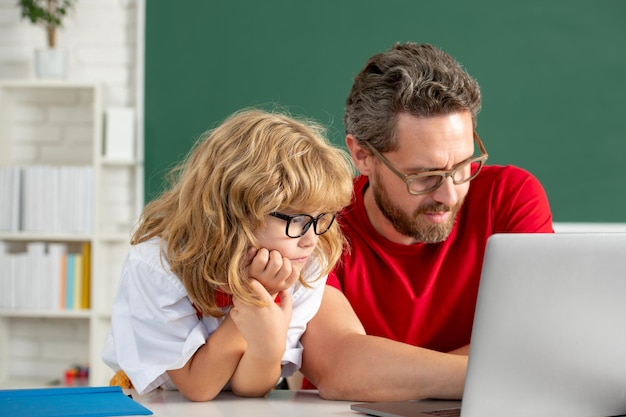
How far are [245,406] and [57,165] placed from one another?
2661mm

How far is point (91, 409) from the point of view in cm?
134

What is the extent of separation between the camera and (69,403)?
4.57 feet

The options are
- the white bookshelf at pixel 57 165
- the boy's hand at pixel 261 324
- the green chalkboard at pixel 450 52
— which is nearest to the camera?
the boy's hand at pixel 261 324

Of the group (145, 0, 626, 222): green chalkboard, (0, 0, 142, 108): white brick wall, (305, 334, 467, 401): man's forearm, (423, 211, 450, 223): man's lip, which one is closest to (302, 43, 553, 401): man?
(423, 211, 450, 223): man's lip

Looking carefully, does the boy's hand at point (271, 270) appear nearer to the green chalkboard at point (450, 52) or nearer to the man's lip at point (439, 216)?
the man's lip at point (439, 216)

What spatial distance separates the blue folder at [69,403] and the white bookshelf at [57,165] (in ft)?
7.25

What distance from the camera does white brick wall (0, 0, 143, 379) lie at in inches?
150

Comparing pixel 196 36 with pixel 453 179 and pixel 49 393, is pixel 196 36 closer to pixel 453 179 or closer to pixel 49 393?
pixel 453 179

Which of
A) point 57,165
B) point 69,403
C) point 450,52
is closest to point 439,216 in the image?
point 69,403

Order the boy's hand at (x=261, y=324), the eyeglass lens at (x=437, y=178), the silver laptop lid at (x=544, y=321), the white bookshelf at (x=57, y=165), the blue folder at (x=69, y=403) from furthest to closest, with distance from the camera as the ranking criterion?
the white bookshelf at (x=57, y=165) → the eyeglass lens at (x=437, y=178) → the boy's hand at (x=261, y=324) → the blue folder at (x=69, y=403) → the silver laptop lid at (x=544, y=321)

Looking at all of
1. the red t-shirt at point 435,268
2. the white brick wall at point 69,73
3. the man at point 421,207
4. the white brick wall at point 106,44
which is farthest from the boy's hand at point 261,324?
the white brick wall at point 106,44

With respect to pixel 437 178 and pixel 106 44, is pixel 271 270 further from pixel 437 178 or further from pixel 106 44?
pixel 106 44

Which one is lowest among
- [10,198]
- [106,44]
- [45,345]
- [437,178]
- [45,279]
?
[45,345]

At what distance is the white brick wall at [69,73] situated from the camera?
12.5ft
